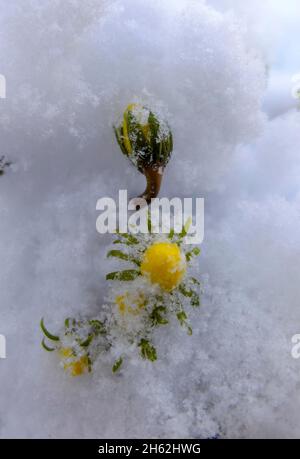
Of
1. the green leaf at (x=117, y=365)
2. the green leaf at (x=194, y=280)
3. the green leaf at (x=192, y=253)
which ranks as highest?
the green leaf at (x=192, y=253)

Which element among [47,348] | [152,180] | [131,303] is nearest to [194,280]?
[131,303]

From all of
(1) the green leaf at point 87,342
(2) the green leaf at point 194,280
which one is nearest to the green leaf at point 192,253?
(2) the green leaf at point 194,280

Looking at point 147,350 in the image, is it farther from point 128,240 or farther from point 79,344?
point 128,240

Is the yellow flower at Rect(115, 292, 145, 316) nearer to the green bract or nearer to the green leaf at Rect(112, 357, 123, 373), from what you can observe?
the green leaf at Rect(112, 357, 123, 373)

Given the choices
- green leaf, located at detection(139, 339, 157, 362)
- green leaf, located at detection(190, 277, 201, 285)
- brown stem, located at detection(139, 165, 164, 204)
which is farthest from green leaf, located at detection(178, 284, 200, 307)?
brown stem, located at detection(139, 165, 164, 204)

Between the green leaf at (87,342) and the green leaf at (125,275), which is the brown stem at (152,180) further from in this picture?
the green leaf at (87,342)

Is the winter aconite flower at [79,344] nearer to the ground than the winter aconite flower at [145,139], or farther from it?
nearer to the ground

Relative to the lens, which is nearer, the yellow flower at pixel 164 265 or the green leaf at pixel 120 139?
the yellow flower at pixel 164 265
